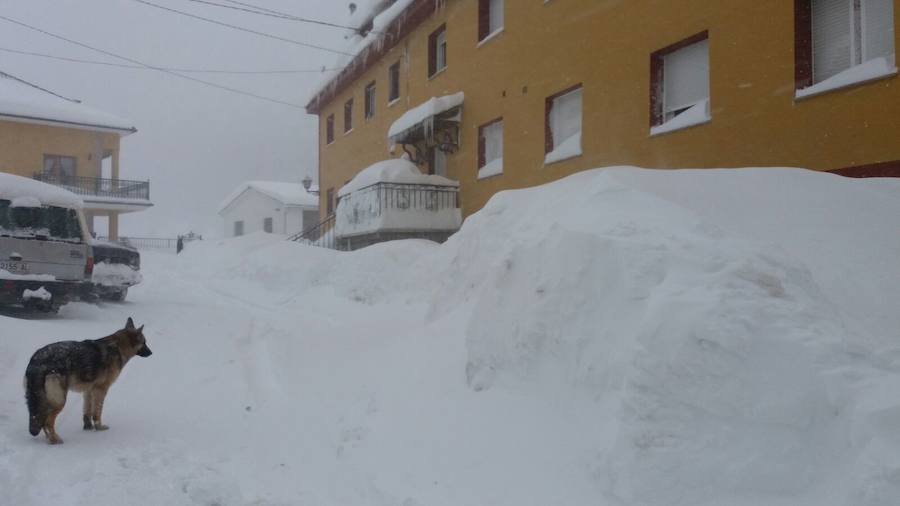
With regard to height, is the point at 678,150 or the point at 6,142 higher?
the point at 6,142

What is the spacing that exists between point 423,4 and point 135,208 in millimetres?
21286

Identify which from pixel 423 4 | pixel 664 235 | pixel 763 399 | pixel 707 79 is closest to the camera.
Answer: pixel 763 399

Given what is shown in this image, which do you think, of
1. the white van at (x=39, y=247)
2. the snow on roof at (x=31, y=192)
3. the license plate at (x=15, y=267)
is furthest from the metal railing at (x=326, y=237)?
the license plate at (x=15, y=267)

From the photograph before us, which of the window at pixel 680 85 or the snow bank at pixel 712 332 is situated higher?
the window at pixel 680 85

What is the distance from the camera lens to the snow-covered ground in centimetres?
315

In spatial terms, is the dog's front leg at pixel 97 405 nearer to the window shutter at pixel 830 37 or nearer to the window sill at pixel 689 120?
the window sill at pixel 689 120

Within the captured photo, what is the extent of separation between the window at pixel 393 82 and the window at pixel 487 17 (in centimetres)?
521

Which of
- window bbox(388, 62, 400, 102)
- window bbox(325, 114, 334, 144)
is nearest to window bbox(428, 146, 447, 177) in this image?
window bbox(388, 62, 400, 102)

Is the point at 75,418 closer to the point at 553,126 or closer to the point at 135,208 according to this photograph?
the point at 553,126

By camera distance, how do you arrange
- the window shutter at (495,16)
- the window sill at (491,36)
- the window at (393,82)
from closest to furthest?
the window sill at (491,36) → the window shutter at (495,16) → the window at (393,82)

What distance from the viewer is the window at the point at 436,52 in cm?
1703

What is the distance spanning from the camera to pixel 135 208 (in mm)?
31172

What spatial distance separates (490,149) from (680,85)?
564 cm

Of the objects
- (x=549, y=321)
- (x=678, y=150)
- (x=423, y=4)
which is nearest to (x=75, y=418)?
(x=549, y=321)
